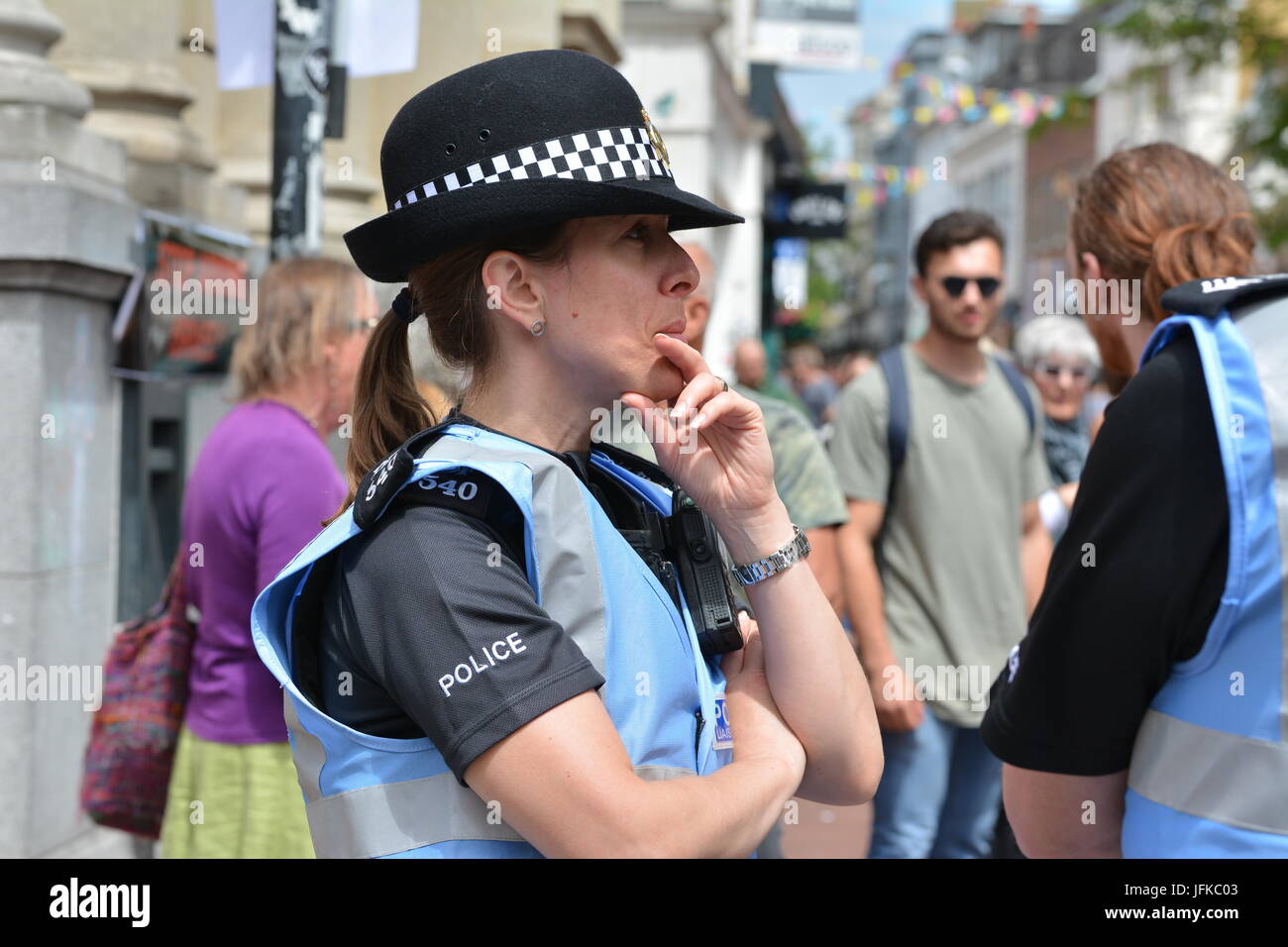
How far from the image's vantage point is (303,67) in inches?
173

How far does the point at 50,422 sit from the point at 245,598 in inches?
56.3

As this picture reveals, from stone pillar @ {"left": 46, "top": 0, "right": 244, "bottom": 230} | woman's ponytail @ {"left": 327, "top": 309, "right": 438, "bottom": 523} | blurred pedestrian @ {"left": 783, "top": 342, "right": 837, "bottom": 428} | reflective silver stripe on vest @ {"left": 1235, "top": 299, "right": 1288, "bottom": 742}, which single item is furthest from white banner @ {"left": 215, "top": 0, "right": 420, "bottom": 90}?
blurred pedestrian @ {"left": 783, "top": 342, "right": 837, "bottom": 428}

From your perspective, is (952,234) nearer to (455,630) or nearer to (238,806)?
(238,806)

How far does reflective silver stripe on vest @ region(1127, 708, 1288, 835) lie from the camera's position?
6.04 feet

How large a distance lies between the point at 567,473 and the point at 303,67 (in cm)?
315

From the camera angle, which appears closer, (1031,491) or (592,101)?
(592,101)

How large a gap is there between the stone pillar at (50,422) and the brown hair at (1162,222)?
10.7 ft

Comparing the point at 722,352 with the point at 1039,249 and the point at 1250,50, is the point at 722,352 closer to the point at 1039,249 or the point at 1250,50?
the point at 1250,50

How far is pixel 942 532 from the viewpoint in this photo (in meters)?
4.31

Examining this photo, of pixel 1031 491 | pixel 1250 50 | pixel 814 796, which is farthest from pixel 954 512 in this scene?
pixel 1250 50

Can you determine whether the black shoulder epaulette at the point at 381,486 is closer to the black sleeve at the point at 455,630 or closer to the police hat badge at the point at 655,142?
the black sleeve at the point at 455,630

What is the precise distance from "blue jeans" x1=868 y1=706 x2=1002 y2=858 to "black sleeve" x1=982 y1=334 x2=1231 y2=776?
2201 mm

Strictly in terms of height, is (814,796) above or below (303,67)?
below

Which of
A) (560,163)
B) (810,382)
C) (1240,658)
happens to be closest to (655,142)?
(560,163)
